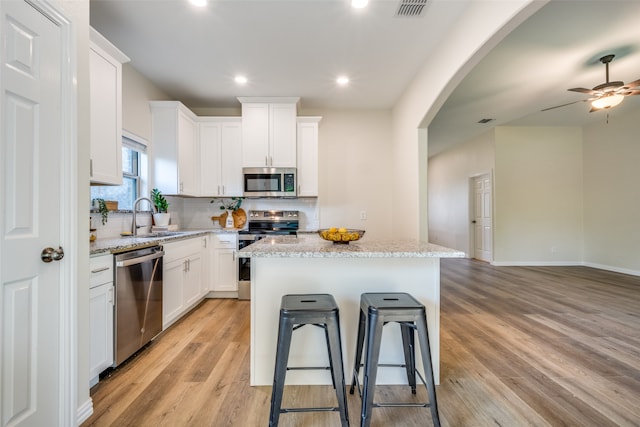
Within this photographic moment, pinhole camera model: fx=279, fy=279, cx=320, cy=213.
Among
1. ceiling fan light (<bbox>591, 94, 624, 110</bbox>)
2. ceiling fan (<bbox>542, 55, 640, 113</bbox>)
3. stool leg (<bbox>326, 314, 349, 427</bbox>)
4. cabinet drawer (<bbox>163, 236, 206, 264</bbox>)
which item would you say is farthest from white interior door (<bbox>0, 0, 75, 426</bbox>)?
ceiling fan light (<bbox>591, 94, 624, 110</bbox>)

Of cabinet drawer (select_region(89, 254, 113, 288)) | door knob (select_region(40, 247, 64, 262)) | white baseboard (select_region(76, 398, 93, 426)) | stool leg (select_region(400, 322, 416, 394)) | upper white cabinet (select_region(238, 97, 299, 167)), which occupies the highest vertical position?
upper white cabinet (select_region(238, 97, 299, 167))

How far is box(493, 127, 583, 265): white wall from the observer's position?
19.0 ft

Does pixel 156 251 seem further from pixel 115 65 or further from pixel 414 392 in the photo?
pixel 414 392

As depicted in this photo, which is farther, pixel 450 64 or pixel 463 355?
pixel 450 64

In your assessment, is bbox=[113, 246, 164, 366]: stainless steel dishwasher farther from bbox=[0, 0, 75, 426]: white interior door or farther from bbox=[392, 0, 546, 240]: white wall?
bbox=[392, 0, 546, 240]: white wall

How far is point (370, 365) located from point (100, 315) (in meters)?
1.73

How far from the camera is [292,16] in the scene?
7.63 ft

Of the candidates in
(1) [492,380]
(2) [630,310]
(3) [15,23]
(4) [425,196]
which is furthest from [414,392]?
(2) [630,310]

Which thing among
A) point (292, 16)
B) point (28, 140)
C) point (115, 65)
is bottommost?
point (28, 140)

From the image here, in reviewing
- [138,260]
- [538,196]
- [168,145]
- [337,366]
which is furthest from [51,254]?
[538,196]

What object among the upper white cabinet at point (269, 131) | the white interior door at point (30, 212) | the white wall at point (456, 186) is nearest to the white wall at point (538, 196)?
the white wall at point (456, 186)

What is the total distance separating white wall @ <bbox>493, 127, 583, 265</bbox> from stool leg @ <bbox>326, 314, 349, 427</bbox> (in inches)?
224

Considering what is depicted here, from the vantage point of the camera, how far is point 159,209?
3.36 metres

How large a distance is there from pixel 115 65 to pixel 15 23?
117 cm
